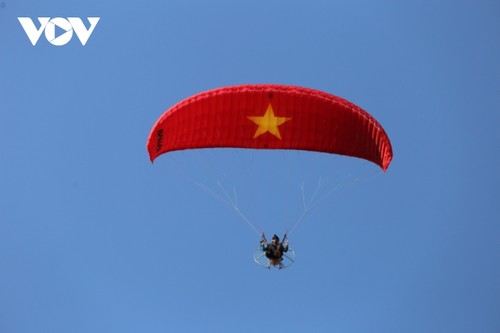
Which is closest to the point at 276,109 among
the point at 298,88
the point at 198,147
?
the point at 298,88

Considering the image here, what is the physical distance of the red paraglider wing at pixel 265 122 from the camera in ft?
94.2

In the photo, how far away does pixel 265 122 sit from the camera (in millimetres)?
28953

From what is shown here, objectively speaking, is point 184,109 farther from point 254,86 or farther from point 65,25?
point 65,25

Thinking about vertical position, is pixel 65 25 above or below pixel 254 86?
above

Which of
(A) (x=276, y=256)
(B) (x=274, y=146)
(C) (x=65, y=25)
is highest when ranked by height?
(C) (x=65, y=25)

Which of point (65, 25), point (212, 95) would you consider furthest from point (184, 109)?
point (65, 25)

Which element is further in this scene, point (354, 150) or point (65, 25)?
point (65, 25)

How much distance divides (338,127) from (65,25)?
2610 centimetres

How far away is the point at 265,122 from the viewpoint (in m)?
29.0

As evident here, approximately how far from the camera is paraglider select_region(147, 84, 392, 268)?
94.2ft

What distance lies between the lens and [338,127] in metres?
28.8

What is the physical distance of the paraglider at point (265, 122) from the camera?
1130 inches

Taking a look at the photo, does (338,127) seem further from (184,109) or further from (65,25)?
(65,25)

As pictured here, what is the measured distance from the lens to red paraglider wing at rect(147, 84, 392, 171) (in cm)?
2870
